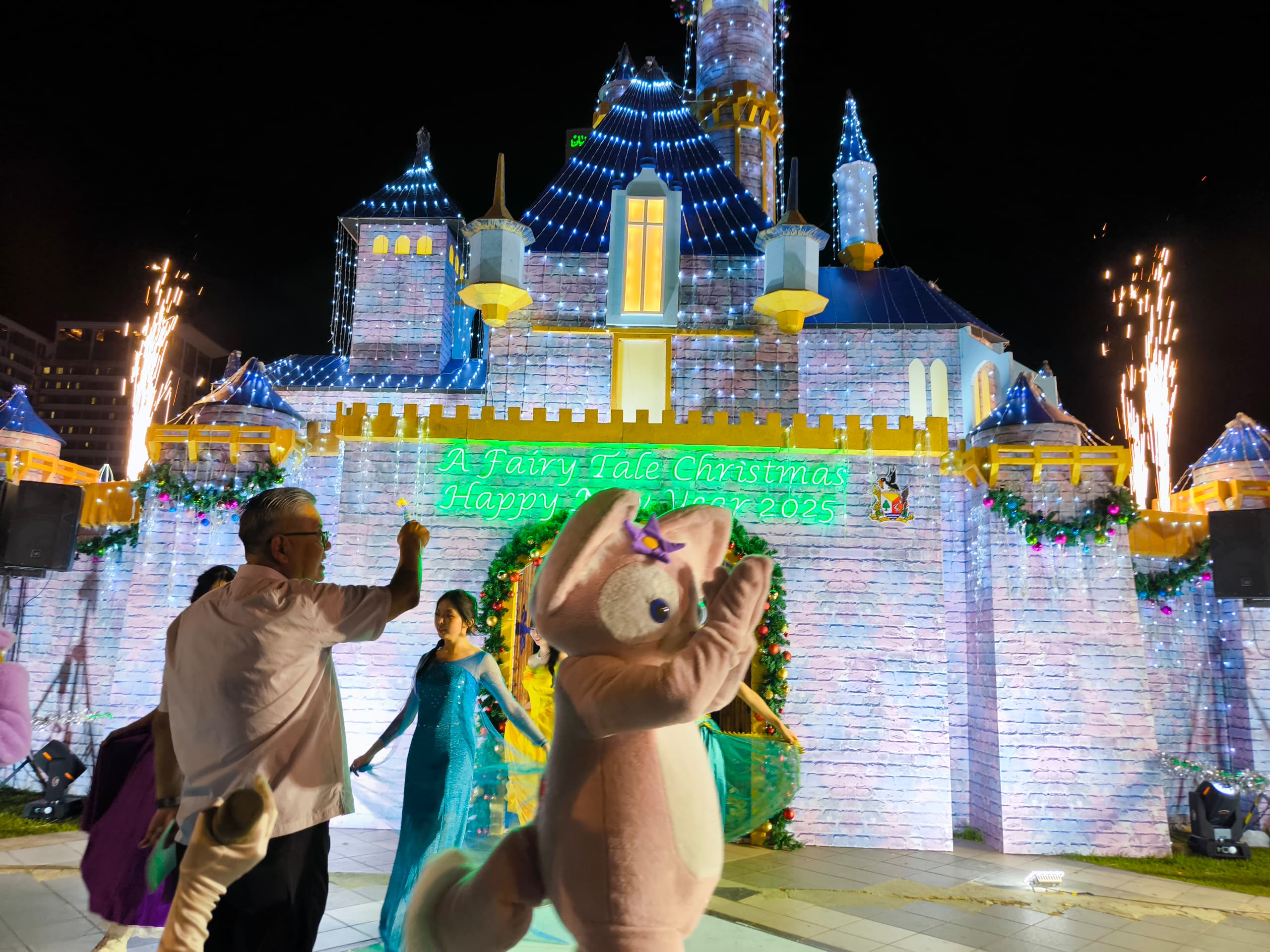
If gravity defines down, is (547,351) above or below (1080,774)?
above

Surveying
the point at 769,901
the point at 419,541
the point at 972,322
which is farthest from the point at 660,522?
the point at 972,322

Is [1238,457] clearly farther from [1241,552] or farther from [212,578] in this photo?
[212,578]

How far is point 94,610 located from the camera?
33.5 ft

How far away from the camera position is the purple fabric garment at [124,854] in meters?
3.68

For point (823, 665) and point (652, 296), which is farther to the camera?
point (652, 296)

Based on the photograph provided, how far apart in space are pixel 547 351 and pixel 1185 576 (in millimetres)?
8462

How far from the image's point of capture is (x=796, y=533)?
871cm

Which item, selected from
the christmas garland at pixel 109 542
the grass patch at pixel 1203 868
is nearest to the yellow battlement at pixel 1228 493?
the grass patch at pixel 1203 868

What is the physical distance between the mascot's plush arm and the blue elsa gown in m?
2.27

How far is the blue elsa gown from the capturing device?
4102 mm

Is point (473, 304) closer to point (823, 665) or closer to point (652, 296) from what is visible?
point (652, 296)

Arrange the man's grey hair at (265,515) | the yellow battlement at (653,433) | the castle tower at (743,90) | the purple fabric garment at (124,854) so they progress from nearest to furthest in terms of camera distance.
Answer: the man's grey hair at (265,515) < the purple fabric garment at (124,854) < the yellow battlement at (653,433) < the castle tower at (743,90)

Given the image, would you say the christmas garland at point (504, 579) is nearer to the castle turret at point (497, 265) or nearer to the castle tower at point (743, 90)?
the castle turret at point (497, 265)

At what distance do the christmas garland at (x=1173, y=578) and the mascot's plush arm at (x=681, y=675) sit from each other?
9270 millimetres
